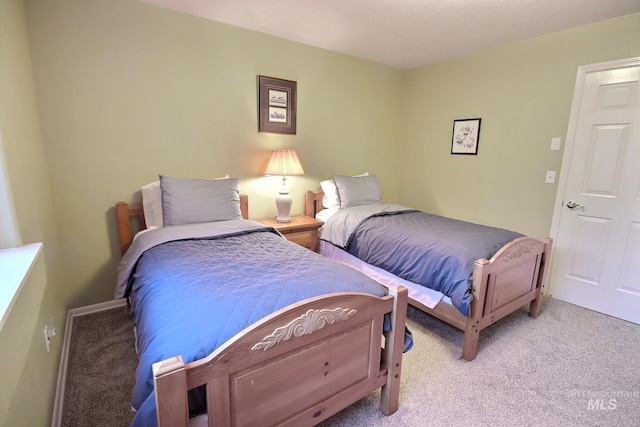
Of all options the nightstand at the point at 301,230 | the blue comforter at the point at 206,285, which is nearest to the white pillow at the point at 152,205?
the blue comforter at the point at 206,285

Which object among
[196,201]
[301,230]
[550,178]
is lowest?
[301,230]

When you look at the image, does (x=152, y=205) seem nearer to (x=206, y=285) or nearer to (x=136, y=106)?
(x=136, y=106)

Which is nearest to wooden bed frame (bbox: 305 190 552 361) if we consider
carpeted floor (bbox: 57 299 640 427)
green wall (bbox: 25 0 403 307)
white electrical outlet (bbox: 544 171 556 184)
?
carpeted floor (bbox: 57 299 640 427)

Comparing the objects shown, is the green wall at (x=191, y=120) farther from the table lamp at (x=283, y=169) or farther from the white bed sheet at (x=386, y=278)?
the white bed sheet at (x=386, y=278)

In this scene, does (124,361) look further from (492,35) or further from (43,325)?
(492,35)

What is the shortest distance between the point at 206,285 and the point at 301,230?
159cm

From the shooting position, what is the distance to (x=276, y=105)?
3057 millimetres

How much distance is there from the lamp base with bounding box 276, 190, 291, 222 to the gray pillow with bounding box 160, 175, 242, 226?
1.61ft

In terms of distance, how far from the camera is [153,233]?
6.97ft

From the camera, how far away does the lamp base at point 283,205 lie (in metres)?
2.97

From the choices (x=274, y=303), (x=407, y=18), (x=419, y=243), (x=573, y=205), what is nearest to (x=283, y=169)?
(x=419, y=243)

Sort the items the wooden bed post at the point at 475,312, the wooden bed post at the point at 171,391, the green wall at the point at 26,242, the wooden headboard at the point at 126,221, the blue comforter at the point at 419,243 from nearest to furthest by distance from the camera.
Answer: the wooden bed post at the point at 171,391, the green wall at the point at 26,242, the wooden bed post at the point at 475,312, the blue comforter at the point at 419,243, the wooden headboard at the point at 126,221

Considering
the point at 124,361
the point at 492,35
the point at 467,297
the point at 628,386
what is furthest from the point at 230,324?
the point at 492,35

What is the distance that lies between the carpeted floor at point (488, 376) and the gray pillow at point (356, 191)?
127 centimetres
